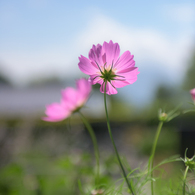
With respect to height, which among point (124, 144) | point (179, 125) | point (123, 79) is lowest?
point (124, 144)

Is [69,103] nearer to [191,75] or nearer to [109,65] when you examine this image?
[109,65]

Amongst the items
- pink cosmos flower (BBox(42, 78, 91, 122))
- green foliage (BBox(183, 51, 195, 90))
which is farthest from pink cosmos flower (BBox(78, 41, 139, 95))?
green foliage (BBox(183, 51, 195, 90))

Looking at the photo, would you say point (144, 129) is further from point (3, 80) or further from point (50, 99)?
point (3, 80)

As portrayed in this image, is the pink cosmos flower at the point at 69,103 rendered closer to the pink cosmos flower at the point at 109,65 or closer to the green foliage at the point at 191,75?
the pink cosmos flower at the point at 109,65

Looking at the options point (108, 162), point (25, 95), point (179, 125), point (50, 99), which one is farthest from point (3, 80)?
point (108, 162)

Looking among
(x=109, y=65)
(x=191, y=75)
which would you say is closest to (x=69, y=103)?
(x=109, y=65)

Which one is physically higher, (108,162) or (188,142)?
(108,162)
